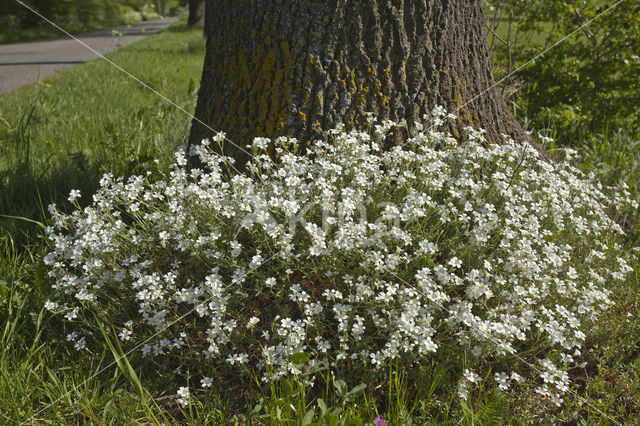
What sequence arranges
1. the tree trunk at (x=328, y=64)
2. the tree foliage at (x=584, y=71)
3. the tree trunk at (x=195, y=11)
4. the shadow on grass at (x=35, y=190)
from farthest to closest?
the tree trunk at (x=195, y=11) → the tree foliage at (x=584, y=71) → the shadow on grass at (x=35, y=190) → the tree trunk at (x=328, y=64)

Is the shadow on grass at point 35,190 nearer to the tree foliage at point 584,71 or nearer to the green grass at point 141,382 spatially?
the green grass at point 141,382

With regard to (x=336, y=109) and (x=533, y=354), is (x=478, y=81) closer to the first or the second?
(x=336, y=109)

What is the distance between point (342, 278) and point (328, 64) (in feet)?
4.23

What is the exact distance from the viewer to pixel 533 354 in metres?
2.21

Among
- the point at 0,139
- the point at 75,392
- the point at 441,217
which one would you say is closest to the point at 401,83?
the point at 441,217

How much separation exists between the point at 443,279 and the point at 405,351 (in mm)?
355

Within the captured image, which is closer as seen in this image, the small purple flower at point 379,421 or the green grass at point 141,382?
the small purple flower at point 379,421

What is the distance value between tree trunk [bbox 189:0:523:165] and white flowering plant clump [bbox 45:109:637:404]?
27 centimetres

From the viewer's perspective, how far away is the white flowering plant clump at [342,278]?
1994mm

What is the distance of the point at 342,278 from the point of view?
2297 mm

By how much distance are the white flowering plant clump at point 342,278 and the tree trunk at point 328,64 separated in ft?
0.88

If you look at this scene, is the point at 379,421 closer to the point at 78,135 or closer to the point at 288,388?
the point at 288,388

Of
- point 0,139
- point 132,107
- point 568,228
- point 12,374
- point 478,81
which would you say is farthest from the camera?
point 132,107

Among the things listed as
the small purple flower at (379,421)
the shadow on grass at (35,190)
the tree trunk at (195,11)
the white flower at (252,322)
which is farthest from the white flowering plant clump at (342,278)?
the tree trunk at (195,11)
